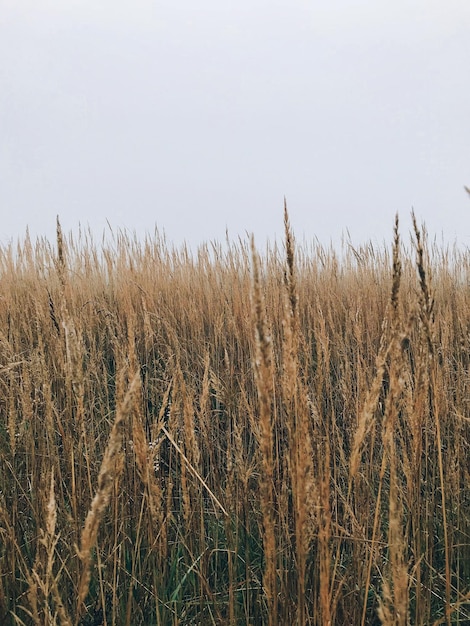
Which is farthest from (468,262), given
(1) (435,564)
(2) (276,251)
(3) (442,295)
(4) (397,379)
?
(4) (397,379)

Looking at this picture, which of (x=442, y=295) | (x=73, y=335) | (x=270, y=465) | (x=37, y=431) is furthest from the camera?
(x=442, y=295)

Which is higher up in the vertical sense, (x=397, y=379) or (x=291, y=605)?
(x=397, y=379)

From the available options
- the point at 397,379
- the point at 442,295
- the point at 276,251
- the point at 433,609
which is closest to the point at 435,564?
the point at 433,609

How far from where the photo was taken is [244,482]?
1251 mm

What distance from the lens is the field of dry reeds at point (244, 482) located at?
30.3 inches

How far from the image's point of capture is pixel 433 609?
171 cm

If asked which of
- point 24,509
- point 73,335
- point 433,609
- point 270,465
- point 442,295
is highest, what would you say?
point 442,295

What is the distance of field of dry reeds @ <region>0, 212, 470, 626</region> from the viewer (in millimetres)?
769

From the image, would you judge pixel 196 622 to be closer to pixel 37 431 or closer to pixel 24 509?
pixel 24 509

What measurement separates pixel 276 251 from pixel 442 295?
1481mm

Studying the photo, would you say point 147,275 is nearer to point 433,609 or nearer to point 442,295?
point 442,295

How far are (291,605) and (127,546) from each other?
26.5 inches

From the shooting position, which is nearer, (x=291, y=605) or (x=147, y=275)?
(x=291, y=605)

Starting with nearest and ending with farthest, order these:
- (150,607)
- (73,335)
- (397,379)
Answer: (397,379)
(73,335)
(150,607)
